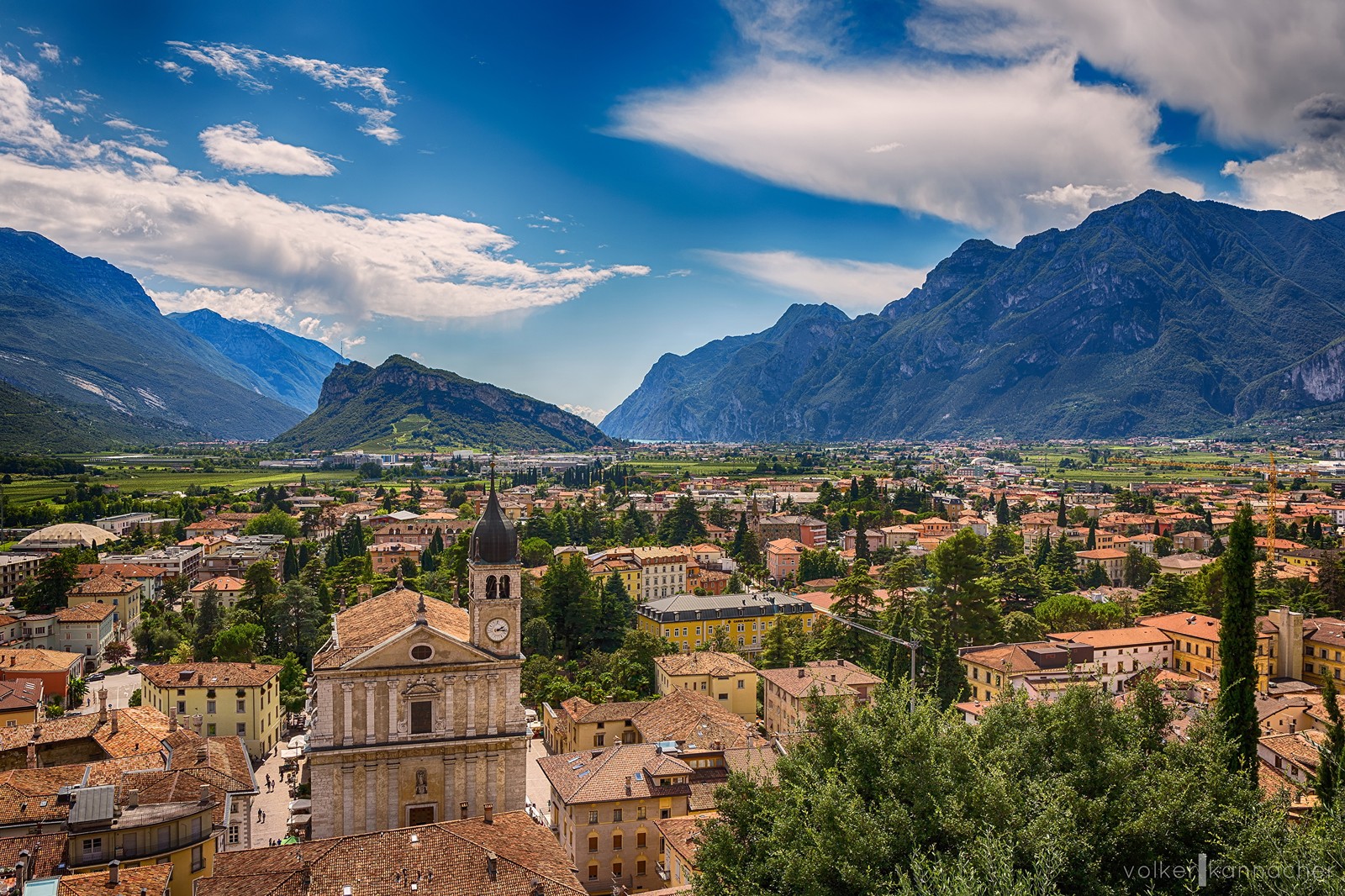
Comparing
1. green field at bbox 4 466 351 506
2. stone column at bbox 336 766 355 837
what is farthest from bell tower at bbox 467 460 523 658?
green field at bbox 4 466 351 506

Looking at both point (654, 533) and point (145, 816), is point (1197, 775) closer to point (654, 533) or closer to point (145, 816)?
point (145, 816)

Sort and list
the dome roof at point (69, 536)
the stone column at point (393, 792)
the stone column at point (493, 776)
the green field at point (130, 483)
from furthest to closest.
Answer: the green field at point (130, 483) → the dome roof at point (69, 536) → the stone column at point (493, 776) → the stone column at point (393, 792)

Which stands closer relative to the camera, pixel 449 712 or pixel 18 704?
pixel 449 712

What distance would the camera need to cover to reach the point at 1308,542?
318ft

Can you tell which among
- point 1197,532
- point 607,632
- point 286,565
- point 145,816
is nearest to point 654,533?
point 286,565

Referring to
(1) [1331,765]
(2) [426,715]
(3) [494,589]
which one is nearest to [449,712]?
(2) [426,715]

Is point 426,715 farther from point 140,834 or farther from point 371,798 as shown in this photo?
point 140,834

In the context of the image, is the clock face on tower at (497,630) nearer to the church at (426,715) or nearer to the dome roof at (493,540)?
the church at (426,715)

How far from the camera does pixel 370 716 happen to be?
109 feet

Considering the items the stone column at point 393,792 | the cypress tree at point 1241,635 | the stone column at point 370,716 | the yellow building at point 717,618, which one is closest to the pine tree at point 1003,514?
the yellow building at point 717,618

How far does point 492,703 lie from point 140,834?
12336 mm

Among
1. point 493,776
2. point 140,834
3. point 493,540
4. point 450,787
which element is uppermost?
point 493,540

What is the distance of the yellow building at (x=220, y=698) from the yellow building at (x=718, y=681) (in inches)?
891

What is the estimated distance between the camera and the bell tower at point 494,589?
35.2 meters
